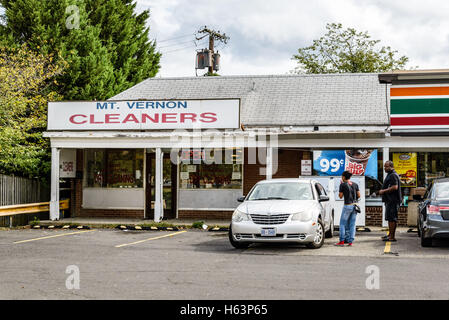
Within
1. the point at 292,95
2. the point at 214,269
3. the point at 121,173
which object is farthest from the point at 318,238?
the point at 292,95

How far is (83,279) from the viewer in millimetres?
8719

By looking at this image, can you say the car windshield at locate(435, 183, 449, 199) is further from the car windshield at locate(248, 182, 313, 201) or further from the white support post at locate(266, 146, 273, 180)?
the white support post at locate(266, 146, 273, 180)

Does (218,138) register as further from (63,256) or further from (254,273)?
(254,273)

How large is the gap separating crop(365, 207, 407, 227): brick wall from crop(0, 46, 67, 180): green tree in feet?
38.5

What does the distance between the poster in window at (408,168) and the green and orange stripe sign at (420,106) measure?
1.71 m

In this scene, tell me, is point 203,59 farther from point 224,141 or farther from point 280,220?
point 280,220

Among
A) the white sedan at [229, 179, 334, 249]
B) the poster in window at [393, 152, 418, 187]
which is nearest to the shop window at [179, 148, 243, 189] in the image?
the poster in window at [393, 152, 418, 187]

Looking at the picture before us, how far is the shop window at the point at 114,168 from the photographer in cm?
2189

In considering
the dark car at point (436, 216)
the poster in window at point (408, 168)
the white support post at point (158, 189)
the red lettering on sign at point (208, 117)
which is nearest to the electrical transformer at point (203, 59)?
the red lettering on sign at point (208, 117)

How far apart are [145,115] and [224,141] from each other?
2803 mm

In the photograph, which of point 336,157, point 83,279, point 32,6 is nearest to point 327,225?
point 336,157

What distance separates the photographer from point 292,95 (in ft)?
75.7

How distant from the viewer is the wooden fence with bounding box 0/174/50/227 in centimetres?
1984
